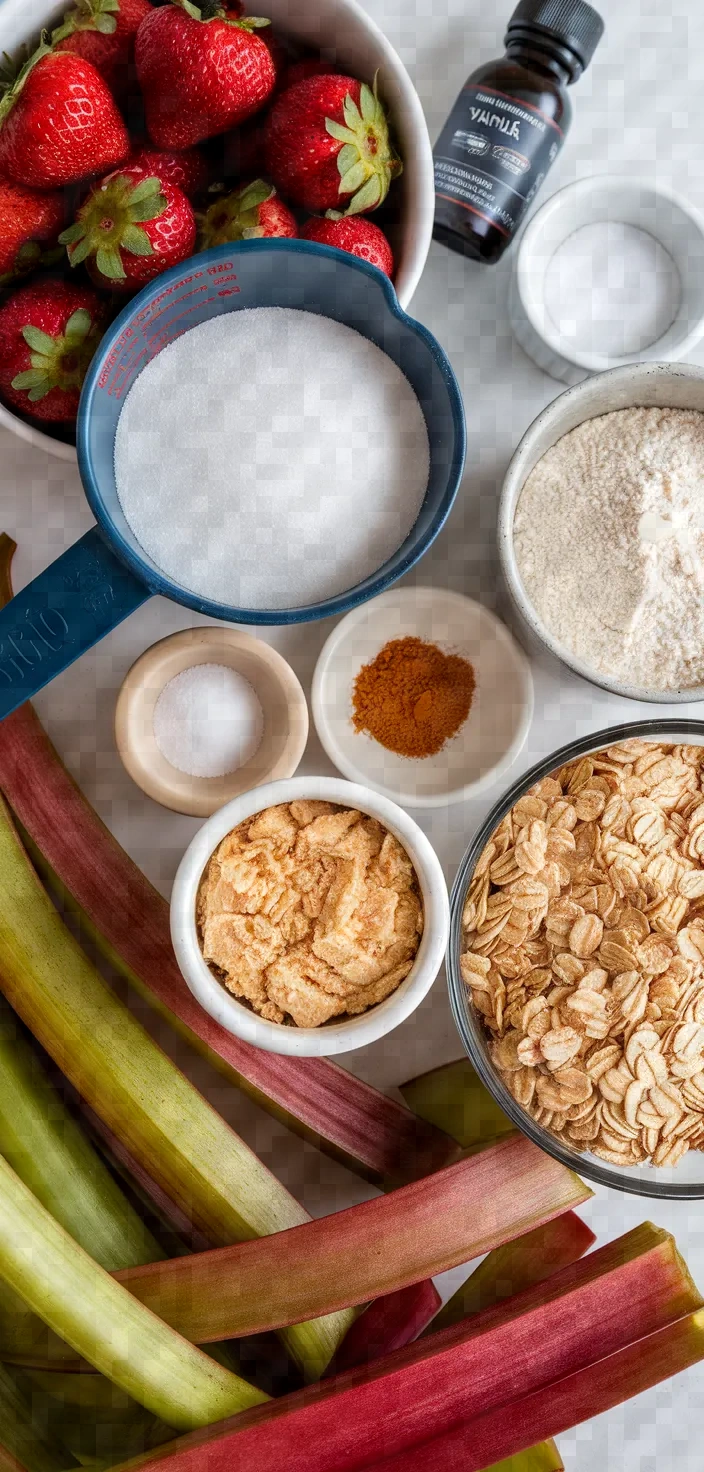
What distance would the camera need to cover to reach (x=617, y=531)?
1.03m

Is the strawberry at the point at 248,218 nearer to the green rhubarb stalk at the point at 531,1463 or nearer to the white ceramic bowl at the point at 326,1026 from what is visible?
the white ceramic bowl at the point at 326,1026

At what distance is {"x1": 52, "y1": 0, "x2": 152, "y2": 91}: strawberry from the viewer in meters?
0.91

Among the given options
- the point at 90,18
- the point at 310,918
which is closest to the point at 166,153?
the point at 90,18

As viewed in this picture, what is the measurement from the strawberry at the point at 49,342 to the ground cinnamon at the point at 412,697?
423mm

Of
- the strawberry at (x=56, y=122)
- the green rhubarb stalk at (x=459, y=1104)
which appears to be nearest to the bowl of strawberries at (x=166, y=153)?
the strawberry at (x=56, y=122)

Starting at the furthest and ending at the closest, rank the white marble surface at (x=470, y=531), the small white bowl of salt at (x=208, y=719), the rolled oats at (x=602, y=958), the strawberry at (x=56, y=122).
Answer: the white marble surface at (x=470, y=531) → the small white bowl of salt at (x=208, y=719) → the rolled oats at (x=602, y=958) → the strawberry at (x=56, y=122)

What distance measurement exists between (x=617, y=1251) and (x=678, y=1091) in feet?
0.75

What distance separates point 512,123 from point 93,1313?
122 centimetres

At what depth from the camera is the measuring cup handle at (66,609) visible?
899 millimetres

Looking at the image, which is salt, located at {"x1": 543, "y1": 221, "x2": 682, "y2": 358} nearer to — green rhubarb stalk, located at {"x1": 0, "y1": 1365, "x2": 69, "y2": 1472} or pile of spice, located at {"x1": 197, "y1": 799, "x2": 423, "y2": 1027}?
pile of spice, located at {"x1": 197, "y1": 799, "x2": 423, "y2": 1027}

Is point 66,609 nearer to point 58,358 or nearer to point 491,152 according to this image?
point 58,358

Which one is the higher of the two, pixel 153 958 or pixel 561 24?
pixel 561 24

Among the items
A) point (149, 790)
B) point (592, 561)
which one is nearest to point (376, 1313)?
point (149, 790)

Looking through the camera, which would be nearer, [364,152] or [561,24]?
[364,152]
